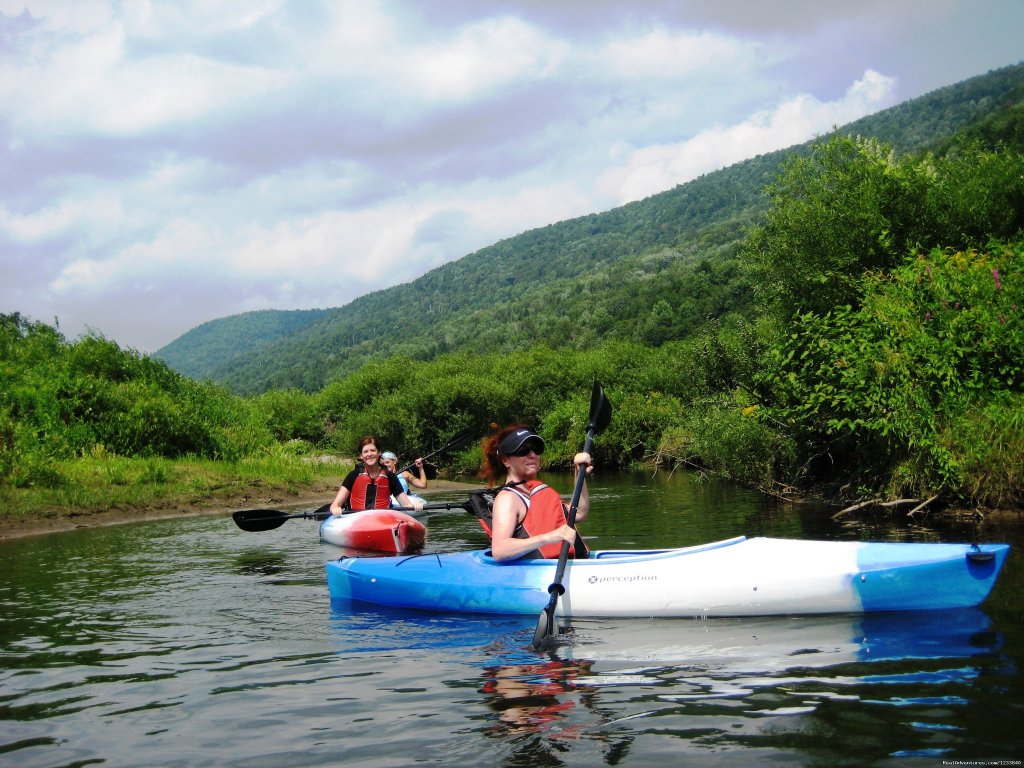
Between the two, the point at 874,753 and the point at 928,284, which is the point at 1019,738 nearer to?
the point at 874,753

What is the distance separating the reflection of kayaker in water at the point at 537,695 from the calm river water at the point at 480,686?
0.7 inches

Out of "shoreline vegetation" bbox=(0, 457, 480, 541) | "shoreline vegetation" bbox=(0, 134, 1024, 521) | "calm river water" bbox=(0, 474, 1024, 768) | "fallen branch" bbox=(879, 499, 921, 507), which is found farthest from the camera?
"shoreline vegetation" bbox=(0, 457, 480, 541)

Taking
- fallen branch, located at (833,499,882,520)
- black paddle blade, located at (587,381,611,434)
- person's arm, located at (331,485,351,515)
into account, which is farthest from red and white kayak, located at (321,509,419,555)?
fallen branch, located at (833,499,882,520)

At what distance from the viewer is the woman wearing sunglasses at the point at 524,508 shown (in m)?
6.83

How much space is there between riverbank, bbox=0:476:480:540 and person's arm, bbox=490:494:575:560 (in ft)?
33.8

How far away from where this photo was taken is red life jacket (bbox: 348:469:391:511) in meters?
12.0

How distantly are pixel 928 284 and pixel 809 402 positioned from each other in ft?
6.98

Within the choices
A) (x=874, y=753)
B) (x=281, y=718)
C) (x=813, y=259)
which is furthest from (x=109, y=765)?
(x=813, y=259)

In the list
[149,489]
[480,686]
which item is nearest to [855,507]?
[480,686]

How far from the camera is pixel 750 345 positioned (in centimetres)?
1636

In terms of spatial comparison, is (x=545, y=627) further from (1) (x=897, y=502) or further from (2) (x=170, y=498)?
(2) (x=170, y=498)

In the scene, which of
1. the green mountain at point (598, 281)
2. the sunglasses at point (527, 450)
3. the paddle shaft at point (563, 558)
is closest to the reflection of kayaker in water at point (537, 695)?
the paddle shaft at point (563, 558)

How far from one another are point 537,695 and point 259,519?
8325 millimetres

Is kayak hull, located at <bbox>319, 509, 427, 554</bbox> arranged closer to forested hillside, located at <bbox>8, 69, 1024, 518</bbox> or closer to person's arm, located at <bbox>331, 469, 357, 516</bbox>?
person's arm, located at <bbox>331, 469, 357, 516</bbox>
